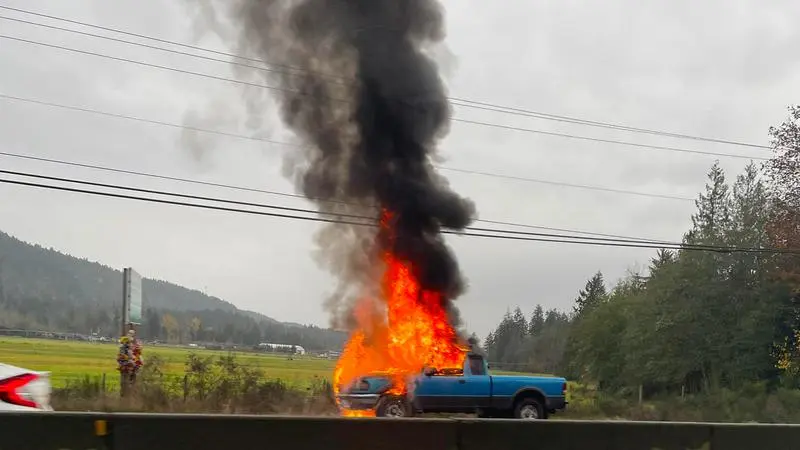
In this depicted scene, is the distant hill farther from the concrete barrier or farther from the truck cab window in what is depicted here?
the concrete barrier

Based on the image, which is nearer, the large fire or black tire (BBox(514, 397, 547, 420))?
black tire (BBox(514, 397, 547, 420))

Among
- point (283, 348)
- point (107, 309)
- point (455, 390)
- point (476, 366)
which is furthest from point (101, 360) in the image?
point (476, 366)

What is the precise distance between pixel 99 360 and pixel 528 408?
61.7 ft

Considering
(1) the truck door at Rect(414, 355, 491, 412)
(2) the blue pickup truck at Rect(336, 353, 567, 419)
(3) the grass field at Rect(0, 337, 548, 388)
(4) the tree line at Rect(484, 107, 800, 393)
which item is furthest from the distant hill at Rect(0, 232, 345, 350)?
(4) the tree line at Rect(484, 107, 800, 393)

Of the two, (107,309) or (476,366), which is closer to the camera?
(476,366)

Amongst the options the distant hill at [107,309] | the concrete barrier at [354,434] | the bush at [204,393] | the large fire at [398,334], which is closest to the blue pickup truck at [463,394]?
the large fire at [398,334]

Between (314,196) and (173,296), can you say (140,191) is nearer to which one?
(314,196)

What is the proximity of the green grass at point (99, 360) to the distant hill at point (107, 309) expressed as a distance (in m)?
1.04

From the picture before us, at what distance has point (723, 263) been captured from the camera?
3497 cm

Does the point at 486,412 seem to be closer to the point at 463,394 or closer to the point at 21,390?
the point at 463,394

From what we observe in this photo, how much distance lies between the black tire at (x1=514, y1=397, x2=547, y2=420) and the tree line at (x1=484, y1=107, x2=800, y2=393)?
14404mm

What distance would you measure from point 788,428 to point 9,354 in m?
30.3

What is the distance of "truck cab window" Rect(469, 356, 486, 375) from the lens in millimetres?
17250

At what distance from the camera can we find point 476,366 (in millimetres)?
17297
